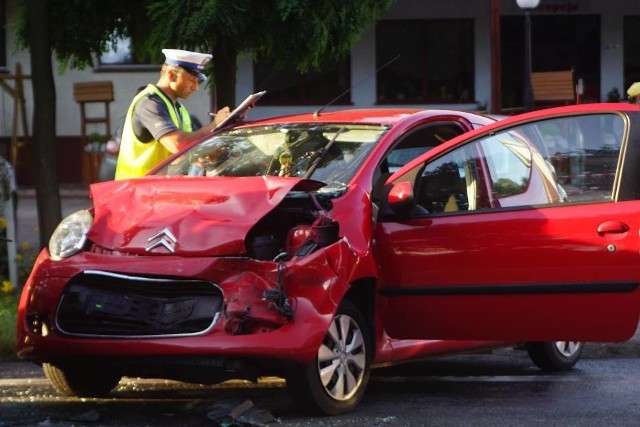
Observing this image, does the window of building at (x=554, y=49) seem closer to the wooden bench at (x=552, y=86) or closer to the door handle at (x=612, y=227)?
the wooden bench at (x=552, y=86)

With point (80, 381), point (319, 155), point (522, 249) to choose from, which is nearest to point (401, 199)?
point (522, 249)

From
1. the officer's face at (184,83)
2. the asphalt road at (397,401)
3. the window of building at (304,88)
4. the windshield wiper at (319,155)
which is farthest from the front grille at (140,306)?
the window of building at (304,88)

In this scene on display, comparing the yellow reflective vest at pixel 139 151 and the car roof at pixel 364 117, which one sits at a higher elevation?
the car roof at pixel 364 117

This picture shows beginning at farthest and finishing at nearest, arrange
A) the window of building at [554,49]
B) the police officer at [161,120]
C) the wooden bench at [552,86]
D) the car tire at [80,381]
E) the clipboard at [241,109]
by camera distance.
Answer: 1. the window of building at [554,49]
2. the wooden bench at [552,86]
3. the police officer at [161,120]
4. the clipboard at [241,109]
5. the car tire at [80,381]

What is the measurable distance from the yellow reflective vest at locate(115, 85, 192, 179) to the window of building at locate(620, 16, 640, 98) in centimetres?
1986

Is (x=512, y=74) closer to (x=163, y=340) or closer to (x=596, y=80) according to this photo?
(x=596, y=80)

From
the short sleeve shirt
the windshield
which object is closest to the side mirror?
the windshield

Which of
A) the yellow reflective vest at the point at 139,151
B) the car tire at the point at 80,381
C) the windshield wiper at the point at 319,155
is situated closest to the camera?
the car tire at the point at 80,381

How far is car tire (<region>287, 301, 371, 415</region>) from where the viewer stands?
6.82 m

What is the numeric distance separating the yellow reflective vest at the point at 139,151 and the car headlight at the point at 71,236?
1.57 metres

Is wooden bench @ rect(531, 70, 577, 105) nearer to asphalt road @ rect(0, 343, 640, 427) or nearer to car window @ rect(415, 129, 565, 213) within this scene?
asphalt road @ rect(0, 343, 640, 427)

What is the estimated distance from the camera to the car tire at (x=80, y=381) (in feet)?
24.4

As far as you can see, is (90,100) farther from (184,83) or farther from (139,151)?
(139,151)

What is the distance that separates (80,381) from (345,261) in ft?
5.16
